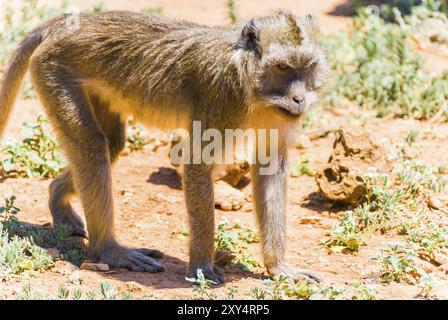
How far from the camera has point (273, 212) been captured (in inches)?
294

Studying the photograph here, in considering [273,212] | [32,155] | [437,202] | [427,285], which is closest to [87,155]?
[273,212]

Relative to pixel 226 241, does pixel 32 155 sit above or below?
above

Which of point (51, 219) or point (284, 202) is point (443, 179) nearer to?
point (284, 202)

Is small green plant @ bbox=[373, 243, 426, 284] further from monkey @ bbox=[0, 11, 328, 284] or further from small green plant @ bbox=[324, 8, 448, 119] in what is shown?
small green plant @ bbox=[324, 8, 448, 119]

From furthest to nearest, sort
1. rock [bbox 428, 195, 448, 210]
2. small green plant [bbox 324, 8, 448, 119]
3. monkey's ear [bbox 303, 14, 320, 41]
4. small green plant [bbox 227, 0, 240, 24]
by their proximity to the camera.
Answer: small green plant [bbox 227, 0, 240, 24]
small green plant [bbox 324, 8, 448, 119]
rock [bbox 428, 195, 448, 210]
monkey's ear [bbox 303, 14, 320, 41]

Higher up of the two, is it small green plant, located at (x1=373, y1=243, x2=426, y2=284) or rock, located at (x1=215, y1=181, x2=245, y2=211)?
rock, located at (x1=215, y1=181, x2=245, y2=211)

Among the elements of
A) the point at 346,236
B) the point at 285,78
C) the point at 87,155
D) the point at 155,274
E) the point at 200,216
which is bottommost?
the point at 155,274

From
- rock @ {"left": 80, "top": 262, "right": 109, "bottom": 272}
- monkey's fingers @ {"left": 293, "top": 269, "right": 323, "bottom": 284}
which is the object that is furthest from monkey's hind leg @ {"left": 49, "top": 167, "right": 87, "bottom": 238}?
monkey's fingers @ {"left": 293, "top": 269, "right": 323, "bottom": 284}

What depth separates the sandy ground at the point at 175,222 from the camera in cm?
705

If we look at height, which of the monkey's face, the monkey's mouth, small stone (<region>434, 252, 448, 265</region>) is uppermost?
the monkey's face

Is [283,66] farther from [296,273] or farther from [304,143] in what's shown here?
[304,143]

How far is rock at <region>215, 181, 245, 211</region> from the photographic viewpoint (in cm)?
920

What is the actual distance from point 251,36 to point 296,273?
2.06 meters

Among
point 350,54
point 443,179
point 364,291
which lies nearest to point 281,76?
point 364,291
